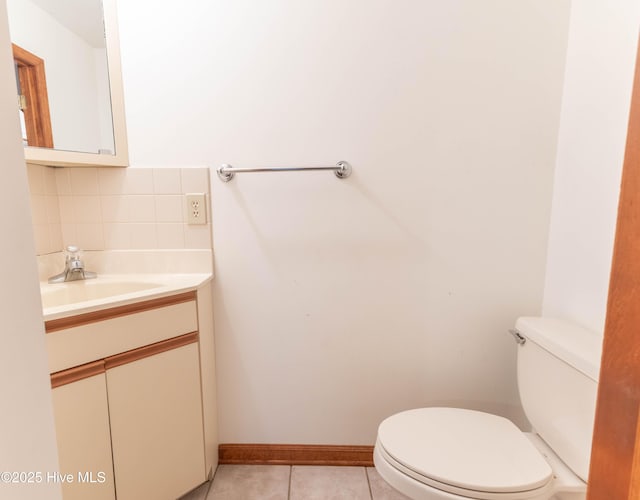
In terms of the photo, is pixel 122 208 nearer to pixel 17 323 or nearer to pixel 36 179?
pixel 36 179

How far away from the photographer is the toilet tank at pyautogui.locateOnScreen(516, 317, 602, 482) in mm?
861

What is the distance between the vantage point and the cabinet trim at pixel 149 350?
3.27ft

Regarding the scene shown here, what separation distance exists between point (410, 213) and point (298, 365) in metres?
0.76

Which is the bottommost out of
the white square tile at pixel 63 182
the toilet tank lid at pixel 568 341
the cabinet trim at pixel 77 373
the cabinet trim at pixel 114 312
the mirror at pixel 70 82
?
the cabinet trim at pixel 77 373

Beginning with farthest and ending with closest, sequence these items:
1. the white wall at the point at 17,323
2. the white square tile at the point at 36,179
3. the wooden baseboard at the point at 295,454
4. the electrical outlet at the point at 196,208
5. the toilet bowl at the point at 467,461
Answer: the wooden baseboard at the point at 295,454 < the electrical outlet at the point at 196,208 < the white square tile at the point at 36,179 < the toilet bowl at the point at 467,461 < the white wall at the point at 17,323

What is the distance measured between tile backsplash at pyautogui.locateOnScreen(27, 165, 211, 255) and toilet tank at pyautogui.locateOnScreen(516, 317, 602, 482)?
1.20 meters

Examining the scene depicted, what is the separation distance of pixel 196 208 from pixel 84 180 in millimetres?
453

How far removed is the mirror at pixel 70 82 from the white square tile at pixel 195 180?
24cm

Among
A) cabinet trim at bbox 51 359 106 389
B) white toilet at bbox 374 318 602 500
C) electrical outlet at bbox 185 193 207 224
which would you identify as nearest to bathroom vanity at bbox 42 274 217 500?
cabinet trim at bbox 51 359 106 389

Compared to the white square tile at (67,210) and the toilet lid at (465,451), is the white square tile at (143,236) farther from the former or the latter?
the toilet lid at (465,451)

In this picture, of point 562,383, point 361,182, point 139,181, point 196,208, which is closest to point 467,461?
point 562,383

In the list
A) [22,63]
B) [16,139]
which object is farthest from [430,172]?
[22,63]

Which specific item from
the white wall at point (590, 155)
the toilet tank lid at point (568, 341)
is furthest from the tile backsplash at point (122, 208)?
the white wall at point (590, 155)

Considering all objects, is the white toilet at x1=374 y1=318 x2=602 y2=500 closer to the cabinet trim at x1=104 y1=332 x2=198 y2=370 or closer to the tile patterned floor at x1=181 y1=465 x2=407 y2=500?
the tile patterned floor at x1=181 y1=465 x2=407 y2=500
